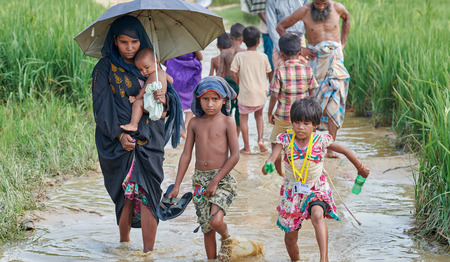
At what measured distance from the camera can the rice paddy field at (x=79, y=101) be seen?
430cm

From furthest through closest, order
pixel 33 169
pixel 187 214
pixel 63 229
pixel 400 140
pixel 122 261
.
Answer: pixel 400 140 < pixel 33 169 < pixel 187 214 < pixel 63 229 < pixel 122 261

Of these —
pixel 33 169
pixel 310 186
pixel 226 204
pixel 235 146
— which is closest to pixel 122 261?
pixel 226 204

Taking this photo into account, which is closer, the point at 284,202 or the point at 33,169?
the point at 284,202

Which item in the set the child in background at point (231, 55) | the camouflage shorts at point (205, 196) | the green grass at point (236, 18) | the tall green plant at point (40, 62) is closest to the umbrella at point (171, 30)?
the camouflage shorts at point (205, 196)

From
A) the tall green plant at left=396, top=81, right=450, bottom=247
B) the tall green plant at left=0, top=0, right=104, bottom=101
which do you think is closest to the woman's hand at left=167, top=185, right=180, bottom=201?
the tall green plant at left=396, top=81, right=450, bottom=247

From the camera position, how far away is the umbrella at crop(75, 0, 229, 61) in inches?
160

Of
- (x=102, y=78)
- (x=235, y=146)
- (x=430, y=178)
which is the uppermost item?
(x=102, y=78)

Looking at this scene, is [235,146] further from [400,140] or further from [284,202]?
[400,140]

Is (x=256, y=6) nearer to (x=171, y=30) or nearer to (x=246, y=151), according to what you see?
(x=246, y=151)

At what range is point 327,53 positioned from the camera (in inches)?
249

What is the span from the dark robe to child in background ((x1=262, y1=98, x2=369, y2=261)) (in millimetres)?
839

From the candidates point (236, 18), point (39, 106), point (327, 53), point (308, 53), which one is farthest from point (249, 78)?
point (236, 18)

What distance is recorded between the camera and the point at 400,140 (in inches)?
269

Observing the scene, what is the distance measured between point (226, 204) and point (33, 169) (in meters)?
2.38
